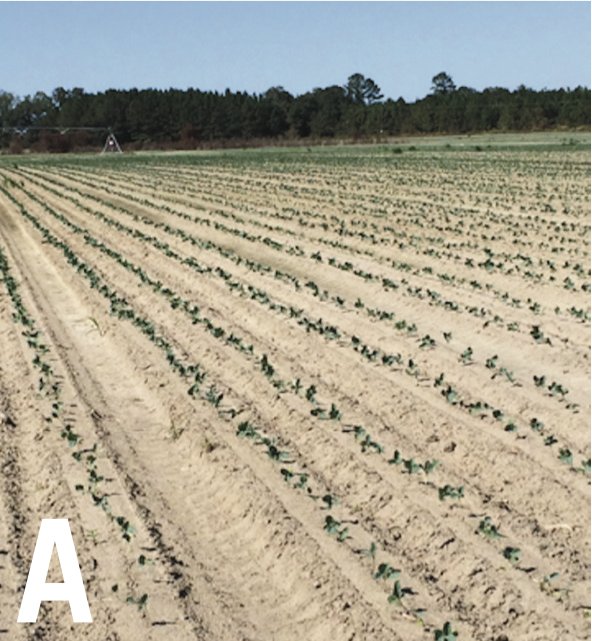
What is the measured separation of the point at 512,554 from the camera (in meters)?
5.45

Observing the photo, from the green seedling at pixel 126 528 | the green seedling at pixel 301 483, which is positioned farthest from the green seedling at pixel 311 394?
the green seedling at pixel 126 528

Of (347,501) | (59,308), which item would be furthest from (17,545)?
(59,308)

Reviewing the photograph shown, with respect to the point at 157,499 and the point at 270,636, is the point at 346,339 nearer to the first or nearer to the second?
the point at 157,499

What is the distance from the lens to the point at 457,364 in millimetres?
9359

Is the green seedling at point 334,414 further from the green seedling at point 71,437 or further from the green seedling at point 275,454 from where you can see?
the green seedling at point 71,437

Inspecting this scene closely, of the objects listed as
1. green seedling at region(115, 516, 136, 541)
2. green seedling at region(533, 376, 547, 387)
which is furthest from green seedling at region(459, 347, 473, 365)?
green seedling at region(115, 516, 136, 541)

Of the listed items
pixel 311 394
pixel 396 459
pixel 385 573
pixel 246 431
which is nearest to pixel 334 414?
pixel 311 394

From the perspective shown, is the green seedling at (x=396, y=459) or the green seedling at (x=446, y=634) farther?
the green seedling at (x=396, y=459)

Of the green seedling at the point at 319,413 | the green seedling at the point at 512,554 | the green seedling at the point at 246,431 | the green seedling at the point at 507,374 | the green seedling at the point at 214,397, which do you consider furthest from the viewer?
Answer: the green seedling at the point at 507,374

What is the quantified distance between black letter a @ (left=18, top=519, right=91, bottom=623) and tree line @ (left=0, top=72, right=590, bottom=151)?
8681 cm

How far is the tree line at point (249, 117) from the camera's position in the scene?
95438 millimetres

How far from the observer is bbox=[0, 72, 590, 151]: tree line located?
9544 cm

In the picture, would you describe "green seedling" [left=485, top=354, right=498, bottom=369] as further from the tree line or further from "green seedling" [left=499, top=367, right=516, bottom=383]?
the tree line

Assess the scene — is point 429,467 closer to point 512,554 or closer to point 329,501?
point 329,501
